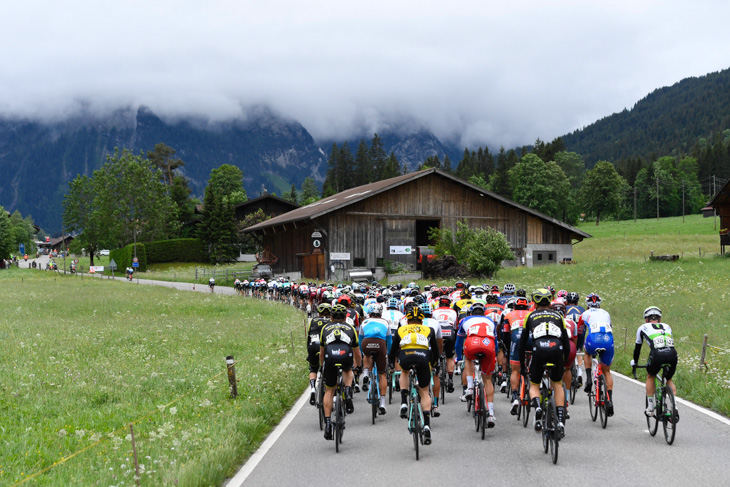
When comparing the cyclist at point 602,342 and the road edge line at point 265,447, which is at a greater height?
the cyclist at point 602,342

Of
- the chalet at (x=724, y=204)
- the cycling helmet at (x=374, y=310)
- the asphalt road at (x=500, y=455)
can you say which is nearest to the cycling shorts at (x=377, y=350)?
the cycling helmet at (x=374, y=310)

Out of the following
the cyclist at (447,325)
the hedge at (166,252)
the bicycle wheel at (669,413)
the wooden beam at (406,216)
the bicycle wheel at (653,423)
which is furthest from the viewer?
the hedge at (166,252)

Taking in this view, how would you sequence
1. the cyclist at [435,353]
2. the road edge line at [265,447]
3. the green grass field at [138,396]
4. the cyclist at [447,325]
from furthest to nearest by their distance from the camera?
1. the cyclist at [447,325]
2. the cyclist at [435,353]
3. the green grass field at [138,396]
4. the road edge line at [265,447]

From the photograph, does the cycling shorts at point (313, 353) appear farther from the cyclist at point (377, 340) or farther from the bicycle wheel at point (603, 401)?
the bicycle wheel at point (603, 401)

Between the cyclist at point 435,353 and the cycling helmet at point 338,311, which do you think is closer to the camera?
the cycling helmet at point 338,311

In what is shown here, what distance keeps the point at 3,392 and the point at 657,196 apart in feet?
430

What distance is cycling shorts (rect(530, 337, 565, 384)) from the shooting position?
8461 millimetres

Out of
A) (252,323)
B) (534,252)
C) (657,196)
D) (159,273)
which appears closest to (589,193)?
(657,196)

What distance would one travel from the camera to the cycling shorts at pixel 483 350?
943 centimetres

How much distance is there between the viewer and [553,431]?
25.2ft

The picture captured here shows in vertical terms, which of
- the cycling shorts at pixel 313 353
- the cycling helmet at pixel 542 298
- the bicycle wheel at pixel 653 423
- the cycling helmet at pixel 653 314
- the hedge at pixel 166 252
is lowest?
the bicycle wheel at pixel 653 423

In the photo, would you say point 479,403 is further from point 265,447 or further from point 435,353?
point 265,447

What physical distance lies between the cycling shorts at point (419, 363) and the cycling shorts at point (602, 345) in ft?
9.22

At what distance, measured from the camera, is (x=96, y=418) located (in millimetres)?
10039
